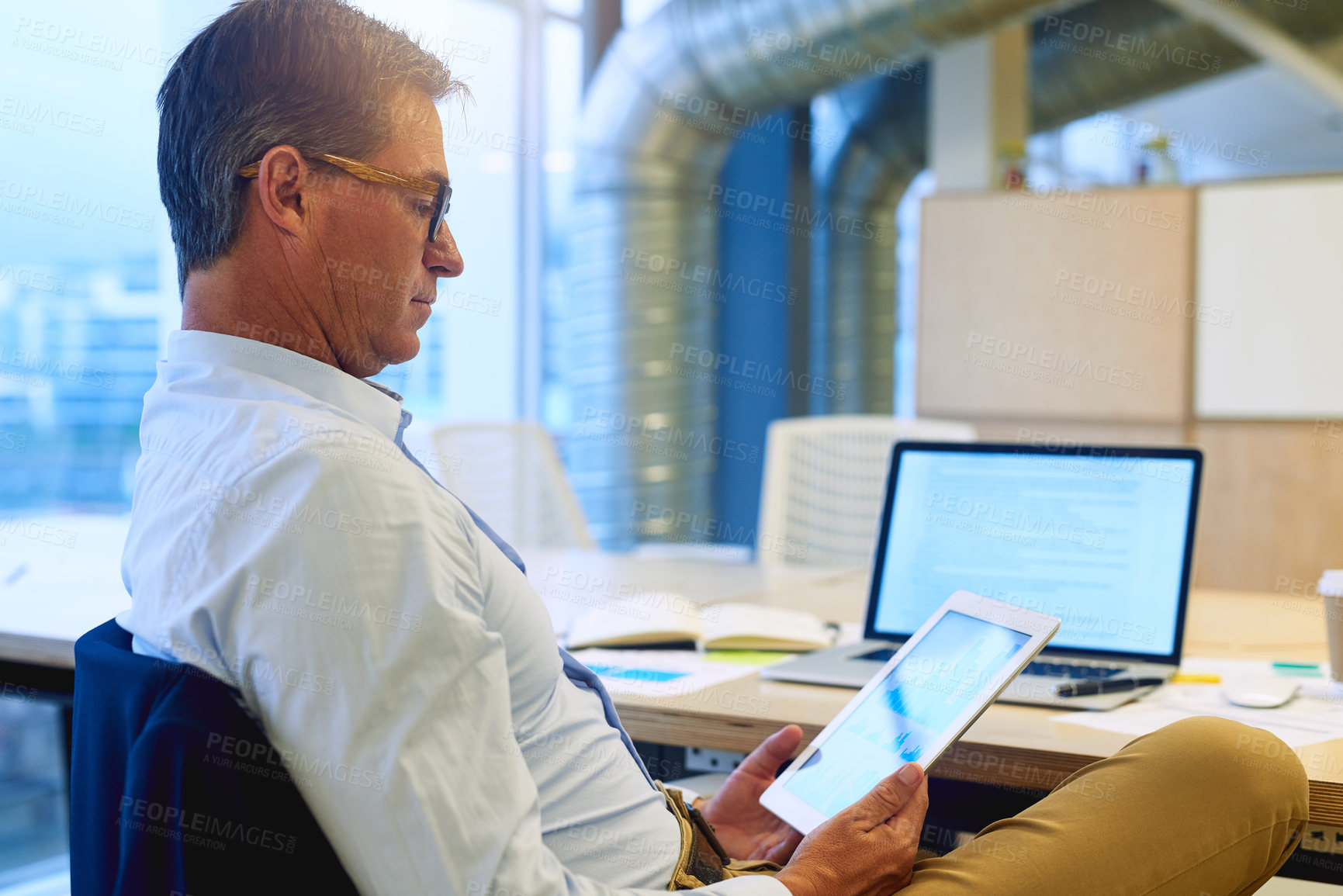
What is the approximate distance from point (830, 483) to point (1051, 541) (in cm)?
129

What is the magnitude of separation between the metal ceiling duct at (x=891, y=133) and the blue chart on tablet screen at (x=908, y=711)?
4228 millimetres

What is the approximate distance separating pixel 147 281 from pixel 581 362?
58.5 inches

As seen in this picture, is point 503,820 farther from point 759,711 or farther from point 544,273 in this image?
point 544,273

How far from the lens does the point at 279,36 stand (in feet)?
2.94

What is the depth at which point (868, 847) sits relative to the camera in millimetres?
889

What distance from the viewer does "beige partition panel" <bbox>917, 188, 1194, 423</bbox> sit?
3.56 m

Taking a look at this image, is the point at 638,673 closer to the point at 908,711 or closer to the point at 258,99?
the point at 908,711

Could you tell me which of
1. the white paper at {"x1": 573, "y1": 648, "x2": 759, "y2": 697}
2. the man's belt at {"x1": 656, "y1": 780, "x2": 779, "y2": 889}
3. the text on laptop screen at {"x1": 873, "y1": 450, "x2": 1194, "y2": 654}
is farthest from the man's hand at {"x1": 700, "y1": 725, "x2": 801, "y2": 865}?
the text on laptop screen at {"x1": 873, "y1": 450, "x2": 1194, "y2": 654}

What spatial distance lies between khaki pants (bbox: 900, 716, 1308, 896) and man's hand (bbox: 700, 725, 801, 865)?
210 mm

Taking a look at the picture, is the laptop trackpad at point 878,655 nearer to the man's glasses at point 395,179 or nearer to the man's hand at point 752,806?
the man's hand at point 752,806

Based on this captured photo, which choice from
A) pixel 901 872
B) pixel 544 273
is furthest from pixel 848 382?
pixel 901 872

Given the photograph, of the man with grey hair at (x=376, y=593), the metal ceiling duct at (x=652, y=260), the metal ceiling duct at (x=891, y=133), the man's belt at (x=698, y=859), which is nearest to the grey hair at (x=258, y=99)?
the man with grey hair at (x=376, y=593)

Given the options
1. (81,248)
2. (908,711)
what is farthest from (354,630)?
(81,248)

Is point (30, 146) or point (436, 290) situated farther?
point (30, 146)
